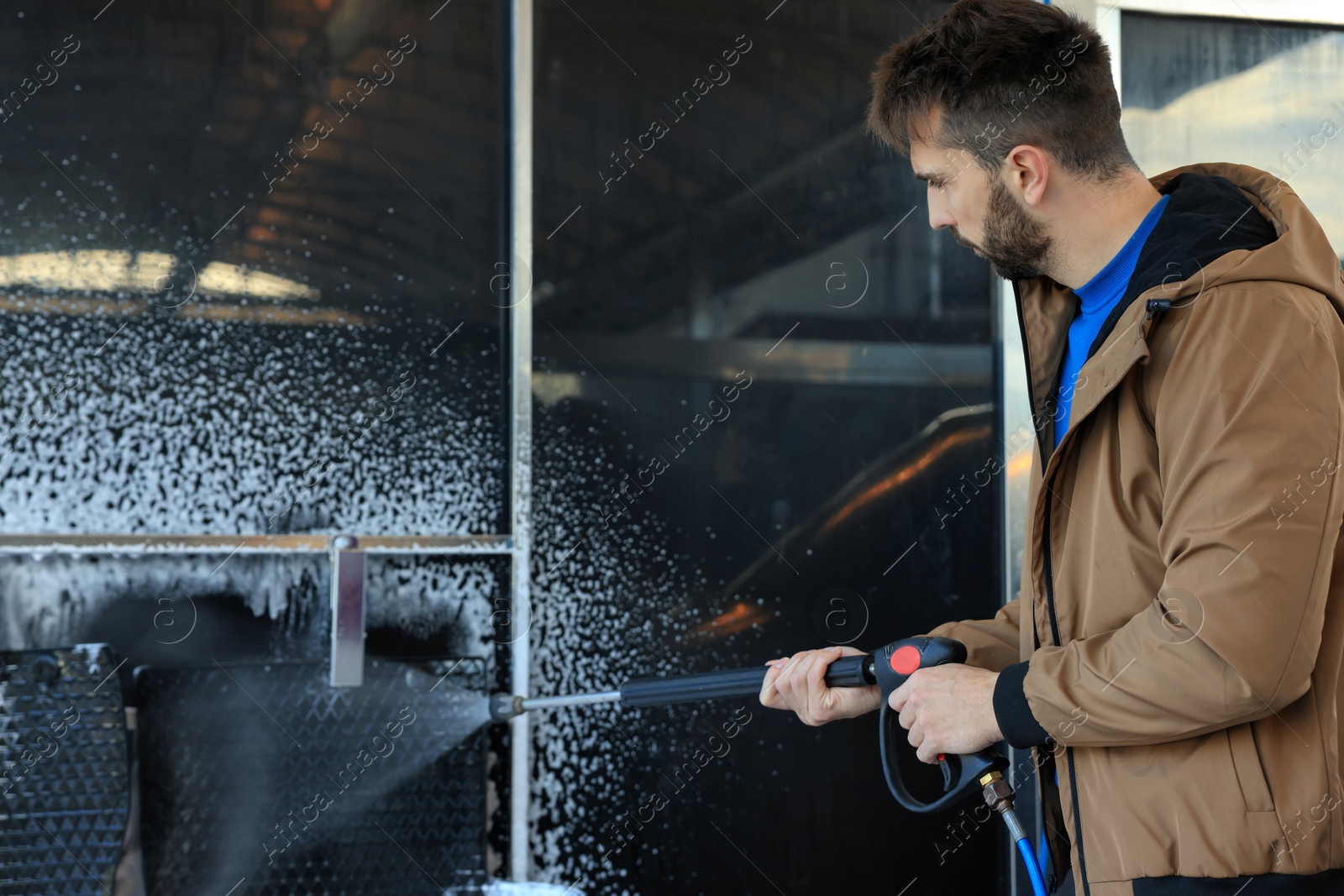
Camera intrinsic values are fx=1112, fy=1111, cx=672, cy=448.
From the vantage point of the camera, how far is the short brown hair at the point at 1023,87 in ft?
4.09

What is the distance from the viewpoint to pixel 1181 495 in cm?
104

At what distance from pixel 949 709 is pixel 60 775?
4.36 ft

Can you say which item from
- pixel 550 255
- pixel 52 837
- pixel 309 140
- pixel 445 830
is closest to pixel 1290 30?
pixel 550 255

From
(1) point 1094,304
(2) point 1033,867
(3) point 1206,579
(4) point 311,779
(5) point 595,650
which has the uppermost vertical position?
(1) point 1094,304

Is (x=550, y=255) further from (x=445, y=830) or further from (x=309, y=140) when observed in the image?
(x=445, y=830)

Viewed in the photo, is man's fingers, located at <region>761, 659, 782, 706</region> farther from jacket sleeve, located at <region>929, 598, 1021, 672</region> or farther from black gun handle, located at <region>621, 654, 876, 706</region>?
jacket sleeve, located at <region>929, 598, 1021, 672</region>

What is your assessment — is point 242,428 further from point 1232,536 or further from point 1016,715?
point 1232,536

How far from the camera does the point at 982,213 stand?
1.30 meters

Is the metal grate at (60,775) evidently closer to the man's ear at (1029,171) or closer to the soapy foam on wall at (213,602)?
the soapy foam on wall at (213,602)

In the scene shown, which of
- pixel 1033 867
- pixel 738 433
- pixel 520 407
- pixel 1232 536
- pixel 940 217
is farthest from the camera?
pixel 738 433

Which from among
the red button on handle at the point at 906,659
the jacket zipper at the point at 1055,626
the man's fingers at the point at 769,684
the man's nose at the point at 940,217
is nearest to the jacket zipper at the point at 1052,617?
the jacket zipper at the point at 1055,626

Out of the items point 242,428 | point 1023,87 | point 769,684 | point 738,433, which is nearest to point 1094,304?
point 1023,87

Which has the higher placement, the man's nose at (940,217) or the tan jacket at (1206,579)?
the man's nose at (940,217)

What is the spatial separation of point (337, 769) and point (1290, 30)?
241 centimetres
